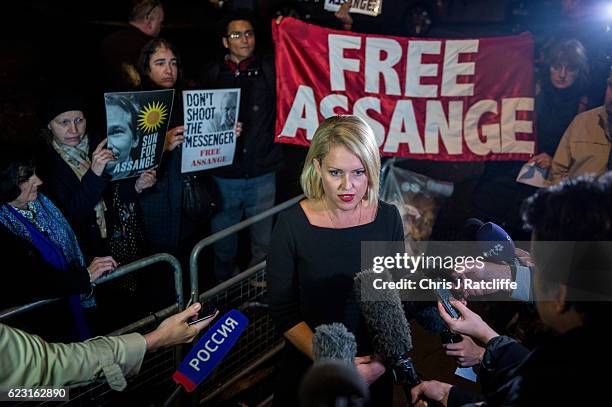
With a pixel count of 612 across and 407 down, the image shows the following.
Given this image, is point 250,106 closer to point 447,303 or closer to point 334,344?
point 447,303

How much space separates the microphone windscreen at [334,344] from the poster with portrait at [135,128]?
97.7 inches

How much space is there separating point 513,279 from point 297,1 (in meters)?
8.70

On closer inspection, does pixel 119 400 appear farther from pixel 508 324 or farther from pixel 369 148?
pixel 508 324

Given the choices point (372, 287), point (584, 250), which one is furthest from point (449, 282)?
point (584, 250)

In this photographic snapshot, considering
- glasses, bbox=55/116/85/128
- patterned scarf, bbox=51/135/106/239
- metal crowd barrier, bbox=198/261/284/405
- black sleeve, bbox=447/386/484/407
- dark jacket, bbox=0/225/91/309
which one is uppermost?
glasses, bbox=55/116/85/128

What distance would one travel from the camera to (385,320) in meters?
2.05

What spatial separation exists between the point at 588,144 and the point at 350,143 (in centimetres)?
301

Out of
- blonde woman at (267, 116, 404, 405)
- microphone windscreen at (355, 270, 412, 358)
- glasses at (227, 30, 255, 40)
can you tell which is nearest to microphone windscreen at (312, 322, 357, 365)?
microphone windscreen at (355, 270, 412, 358)

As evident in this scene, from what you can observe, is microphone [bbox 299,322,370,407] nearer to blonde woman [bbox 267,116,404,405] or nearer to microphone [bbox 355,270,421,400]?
microphone [bbox 355,270,421,400]

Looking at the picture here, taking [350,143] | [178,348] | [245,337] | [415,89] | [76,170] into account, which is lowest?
[245,337]

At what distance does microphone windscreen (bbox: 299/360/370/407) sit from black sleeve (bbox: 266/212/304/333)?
1345 millimetres

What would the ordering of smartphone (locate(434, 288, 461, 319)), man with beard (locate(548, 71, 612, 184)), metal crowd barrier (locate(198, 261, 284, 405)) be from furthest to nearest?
1. man with beard (locate(548, 71, 612, 184))
2. metal crowd barrier (locate(198, 261, 284, 405))
3. smartphone (locate(434, 288, 461, 319))

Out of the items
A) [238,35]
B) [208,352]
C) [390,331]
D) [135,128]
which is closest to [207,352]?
[208,352]

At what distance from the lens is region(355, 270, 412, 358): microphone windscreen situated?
2031 millimetres
